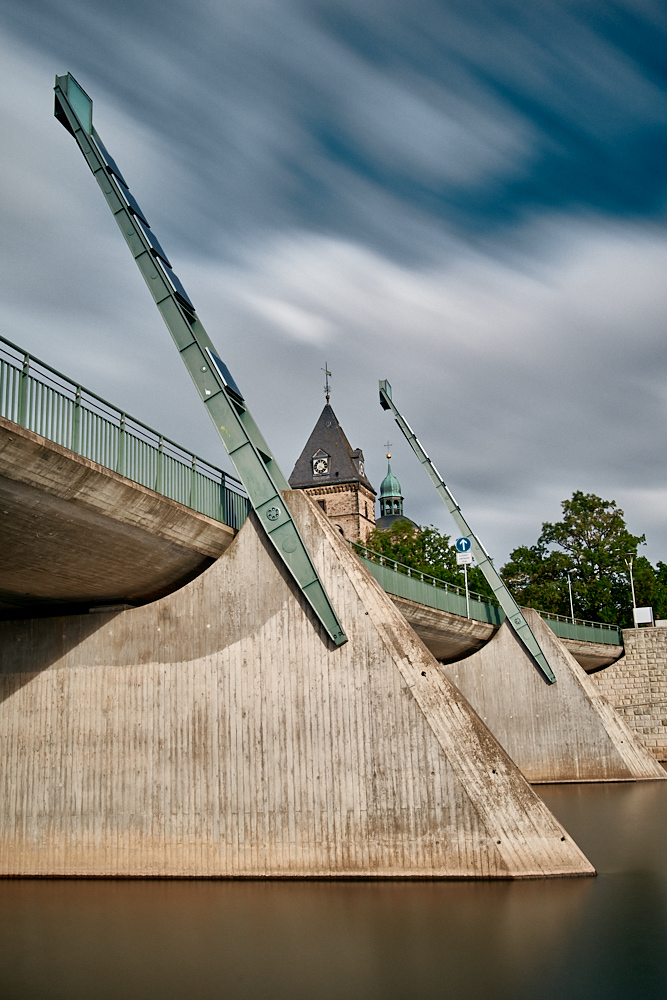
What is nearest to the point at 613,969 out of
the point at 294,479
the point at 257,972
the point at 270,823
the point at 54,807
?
the point at 257,972

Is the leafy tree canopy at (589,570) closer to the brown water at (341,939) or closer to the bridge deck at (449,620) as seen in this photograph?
the bridge deck at (449,620)

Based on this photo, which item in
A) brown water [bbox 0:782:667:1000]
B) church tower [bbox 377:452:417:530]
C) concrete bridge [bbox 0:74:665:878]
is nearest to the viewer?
brown water [bbox 0:782:667:1000]

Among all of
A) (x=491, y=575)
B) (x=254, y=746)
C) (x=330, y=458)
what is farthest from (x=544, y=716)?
(x=330, y=458)

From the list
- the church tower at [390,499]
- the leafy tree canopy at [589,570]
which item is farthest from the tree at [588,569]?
the church tower at [390,499]

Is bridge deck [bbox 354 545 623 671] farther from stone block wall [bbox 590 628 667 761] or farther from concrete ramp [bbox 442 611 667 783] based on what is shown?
stone block wall [bbox 590 628 667 761]

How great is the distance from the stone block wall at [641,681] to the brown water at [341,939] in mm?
29661

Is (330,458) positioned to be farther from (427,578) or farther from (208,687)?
(208,687)

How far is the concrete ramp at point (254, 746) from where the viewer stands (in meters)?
14.2

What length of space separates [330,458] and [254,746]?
91.3m

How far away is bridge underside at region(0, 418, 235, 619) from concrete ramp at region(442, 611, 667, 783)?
17.7 m

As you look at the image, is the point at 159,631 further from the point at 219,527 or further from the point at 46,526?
the point at 46,526

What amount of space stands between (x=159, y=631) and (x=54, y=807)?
401 cm

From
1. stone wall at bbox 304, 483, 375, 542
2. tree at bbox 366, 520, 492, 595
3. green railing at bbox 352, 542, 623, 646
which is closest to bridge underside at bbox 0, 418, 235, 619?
green railing at bbox 352, 542, 623, 646

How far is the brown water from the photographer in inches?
371
